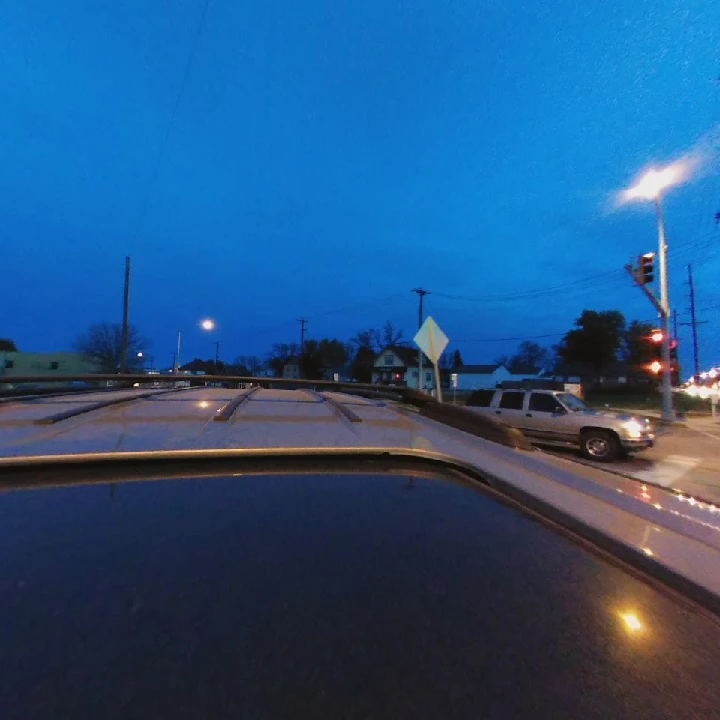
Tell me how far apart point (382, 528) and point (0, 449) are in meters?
1.35

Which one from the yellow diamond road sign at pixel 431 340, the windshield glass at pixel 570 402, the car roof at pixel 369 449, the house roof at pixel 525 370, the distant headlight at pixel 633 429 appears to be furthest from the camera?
the house roof at pixel 525 370

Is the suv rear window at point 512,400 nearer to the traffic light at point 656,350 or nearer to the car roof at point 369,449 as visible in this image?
the traffic light at point 656,350

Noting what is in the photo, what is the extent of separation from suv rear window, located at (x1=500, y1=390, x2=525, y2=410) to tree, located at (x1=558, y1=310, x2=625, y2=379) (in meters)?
50.3

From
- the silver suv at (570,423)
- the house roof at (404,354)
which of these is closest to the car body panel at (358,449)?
the silver suv at (570,423)

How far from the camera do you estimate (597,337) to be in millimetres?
56938

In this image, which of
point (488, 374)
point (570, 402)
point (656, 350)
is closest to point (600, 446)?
point (570, 402)

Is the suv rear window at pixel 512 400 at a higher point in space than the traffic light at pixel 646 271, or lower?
lower

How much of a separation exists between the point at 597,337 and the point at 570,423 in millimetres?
51329

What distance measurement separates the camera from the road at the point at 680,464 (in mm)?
9055

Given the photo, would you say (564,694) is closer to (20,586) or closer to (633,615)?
(633,615)

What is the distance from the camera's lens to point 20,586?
1004 millimetres

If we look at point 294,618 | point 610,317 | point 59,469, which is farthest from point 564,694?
point 610,317

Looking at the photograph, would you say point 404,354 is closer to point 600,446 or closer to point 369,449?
point 600,446

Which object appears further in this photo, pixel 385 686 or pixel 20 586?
pixel 20 586
